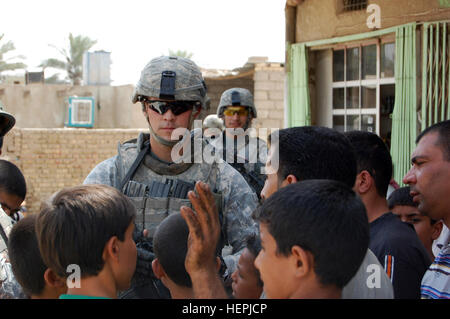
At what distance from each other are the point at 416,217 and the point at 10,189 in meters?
2.81

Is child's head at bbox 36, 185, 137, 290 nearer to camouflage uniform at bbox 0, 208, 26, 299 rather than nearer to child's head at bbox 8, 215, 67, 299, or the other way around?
child's head at bbox 8, 215, 67, 299

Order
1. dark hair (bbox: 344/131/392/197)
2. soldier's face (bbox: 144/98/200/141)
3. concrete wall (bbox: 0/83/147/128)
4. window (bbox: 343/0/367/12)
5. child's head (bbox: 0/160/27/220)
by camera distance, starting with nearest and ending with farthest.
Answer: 1. dark hair (bbox: 344/131/392/197)
2. soldier's face (bbox: 144/98/200/141)
3. child's head (bbox: 0/160/27/220)
4. window (bbox: 343/0/367/12)
5. concrete wall (bbox: 0/83/147/128)

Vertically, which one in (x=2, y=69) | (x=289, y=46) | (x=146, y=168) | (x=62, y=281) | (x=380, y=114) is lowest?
(x=62, y=281)

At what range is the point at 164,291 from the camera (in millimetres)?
2459

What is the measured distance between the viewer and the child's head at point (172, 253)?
2.11 metres

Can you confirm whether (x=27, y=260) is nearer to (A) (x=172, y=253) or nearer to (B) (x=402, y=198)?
(A) (x=172, y=253)

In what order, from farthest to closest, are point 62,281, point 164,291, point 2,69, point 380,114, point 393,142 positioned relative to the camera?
point 2,69
point 380,114
point 393,142
point 164,291
point 62,281

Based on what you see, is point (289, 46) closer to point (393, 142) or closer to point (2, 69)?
point (393, 142)

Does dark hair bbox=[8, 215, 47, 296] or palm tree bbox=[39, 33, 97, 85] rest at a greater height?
palm tree bbox=[39, 33, 97, 85]

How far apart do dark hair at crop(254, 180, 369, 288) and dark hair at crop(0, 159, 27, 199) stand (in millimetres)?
2819

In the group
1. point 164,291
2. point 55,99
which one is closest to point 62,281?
point 164,291

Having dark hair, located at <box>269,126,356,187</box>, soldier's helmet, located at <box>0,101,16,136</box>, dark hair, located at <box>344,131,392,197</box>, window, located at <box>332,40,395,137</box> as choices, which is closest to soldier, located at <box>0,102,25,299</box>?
soldier's helmet, located at <box>0,101,16,136</box>

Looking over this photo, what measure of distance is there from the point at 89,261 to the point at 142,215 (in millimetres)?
821

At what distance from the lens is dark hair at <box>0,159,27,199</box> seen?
12.6 feet
